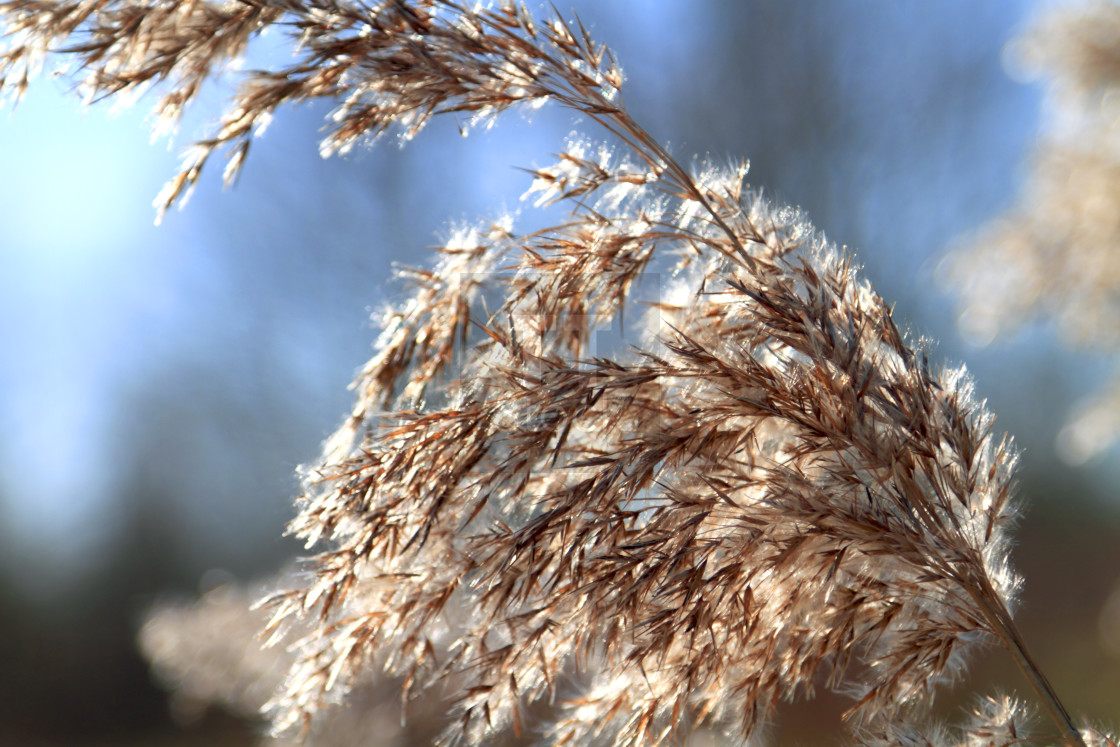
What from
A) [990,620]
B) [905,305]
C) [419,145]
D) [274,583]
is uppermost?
[905,305]

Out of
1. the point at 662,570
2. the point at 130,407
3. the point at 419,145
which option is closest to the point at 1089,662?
the point at 662,570

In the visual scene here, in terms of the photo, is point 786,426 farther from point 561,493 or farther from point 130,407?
point 130,407

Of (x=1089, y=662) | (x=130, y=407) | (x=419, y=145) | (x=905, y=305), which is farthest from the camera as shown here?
(x=130, y=407)

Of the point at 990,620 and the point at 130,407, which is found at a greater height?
the point at 990,620

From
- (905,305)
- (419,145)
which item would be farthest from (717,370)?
(419,145)

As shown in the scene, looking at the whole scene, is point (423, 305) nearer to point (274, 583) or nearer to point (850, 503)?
point (274, 583)

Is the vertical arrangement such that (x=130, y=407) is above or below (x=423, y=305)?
below

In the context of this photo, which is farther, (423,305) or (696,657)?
(423,305)

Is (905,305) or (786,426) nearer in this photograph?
(786,426)

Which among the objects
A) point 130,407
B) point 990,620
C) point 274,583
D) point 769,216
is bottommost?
point 130,407

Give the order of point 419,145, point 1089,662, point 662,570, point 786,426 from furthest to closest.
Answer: point 419,145
point 1089,662
point 786,426
point 662,570
